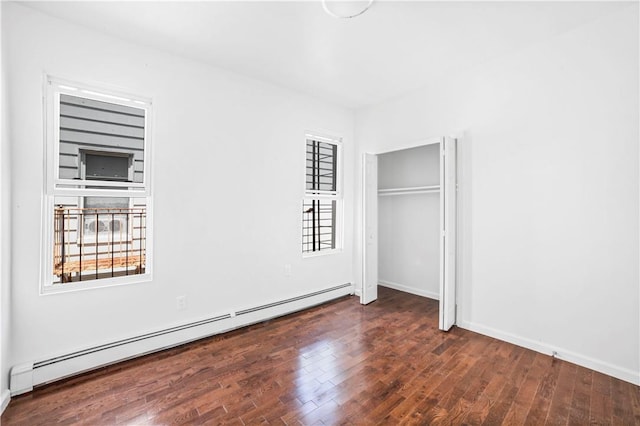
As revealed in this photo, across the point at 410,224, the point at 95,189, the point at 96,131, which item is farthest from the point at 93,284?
the point at 410,224

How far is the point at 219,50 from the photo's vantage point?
8.99 feet

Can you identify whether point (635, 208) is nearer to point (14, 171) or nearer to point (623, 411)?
point (623, 411)

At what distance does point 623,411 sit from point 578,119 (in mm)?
2155

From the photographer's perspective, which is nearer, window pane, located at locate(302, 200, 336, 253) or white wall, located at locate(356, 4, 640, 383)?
white wall, located at locate(356, 4, 640, 383)

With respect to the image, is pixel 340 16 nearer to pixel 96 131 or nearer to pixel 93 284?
pixel 96 131

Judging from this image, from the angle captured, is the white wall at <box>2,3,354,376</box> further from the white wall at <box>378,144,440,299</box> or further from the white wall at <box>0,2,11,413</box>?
the white wall at <box>378,144,440,299</box>

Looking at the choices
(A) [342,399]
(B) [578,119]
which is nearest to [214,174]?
(A) [342,399]

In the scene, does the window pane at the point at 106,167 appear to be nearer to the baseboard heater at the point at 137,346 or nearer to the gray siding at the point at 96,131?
the gray siding at the point at 96,131

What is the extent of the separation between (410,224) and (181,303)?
3.25m

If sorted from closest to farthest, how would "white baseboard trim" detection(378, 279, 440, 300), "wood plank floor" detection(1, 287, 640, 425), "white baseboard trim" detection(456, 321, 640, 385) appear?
"wood plank floor" detection(1, 287, 640, 425) < "white baseboard trim" detection(456, 321, 640, 385) < "white baseboard trim" detection(378, 279, 440, 300)

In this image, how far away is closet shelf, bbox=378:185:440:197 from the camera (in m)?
3.92

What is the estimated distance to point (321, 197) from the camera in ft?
13.3

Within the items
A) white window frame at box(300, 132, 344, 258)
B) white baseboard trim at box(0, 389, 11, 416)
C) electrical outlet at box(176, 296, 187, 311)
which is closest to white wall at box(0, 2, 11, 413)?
white baseboard trim at box(0, 389, 11, 416)

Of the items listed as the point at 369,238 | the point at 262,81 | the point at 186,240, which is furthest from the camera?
the point at 369,238
